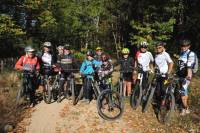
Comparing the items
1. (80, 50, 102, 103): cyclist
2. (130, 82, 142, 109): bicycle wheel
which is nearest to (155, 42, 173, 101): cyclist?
(130, 82, 142, 109): bicycle wheel

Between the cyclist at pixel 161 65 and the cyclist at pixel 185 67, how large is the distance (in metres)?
0.41

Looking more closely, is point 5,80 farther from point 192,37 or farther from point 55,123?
point 192,37

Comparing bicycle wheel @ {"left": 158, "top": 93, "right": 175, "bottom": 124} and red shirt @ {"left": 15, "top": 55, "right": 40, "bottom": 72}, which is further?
red shirt @ {"left": 15, "top": 55, "right": 40, "bottom": 72}

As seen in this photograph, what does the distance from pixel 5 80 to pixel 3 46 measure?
12875mm

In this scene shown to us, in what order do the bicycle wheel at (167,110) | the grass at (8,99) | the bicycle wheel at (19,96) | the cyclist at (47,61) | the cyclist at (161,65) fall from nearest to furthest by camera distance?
the bicycle wheel at (167,110), the grass at (8,99), the cyclist at (161,65), the bicycle wheel at (19,96), the cyclist at (47,61)

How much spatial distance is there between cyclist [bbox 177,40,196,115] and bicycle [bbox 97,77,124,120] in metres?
2.02

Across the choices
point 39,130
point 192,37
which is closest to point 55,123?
point 39,130

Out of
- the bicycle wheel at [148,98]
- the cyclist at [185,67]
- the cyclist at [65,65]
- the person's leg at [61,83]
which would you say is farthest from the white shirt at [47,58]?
the cyclist at [185,67]

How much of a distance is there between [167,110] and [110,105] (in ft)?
6.24

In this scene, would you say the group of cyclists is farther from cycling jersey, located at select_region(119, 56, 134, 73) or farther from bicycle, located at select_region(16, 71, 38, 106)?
bicycle, located at select_region(16, 71, 38, 106)

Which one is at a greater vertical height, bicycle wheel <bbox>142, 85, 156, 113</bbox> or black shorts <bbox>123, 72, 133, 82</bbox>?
black shorts <bbox>123, 72, 133, 82</bbox>

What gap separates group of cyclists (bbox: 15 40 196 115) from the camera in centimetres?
1302

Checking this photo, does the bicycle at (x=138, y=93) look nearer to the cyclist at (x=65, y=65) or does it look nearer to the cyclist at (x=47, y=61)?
the cyclist at (x=65, y=65)

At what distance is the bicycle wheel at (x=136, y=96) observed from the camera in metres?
13.6
